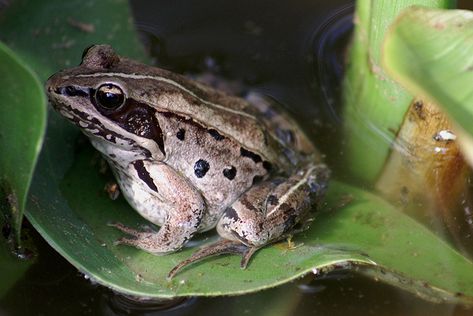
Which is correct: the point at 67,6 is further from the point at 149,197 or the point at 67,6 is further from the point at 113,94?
the point at 149,197

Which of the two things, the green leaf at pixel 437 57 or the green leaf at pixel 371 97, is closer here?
the green leaf at pixel 437 57

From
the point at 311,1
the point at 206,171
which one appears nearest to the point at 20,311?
the point at 206,171

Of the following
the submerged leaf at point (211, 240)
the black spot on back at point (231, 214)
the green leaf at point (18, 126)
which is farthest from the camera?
the black spot on back at point (231, 214)

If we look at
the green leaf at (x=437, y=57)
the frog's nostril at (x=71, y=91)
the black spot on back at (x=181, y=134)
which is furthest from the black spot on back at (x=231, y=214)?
the green leaf at (x=437, y=57)

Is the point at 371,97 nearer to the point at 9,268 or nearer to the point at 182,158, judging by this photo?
→ the point at 182,158

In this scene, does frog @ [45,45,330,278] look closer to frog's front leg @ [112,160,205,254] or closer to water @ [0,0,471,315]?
frog's front leg @ [112,160,205,254]

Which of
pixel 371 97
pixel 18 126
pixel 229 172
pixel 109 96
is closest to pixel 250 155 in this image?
pixel 229 172

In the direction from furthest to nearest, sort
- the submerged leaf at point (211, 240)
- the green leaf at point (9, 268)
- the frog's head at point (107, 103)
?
1. the green leaf at point (9, 268)
2. the frog's head at point (107, 103)
3. the submerged leaf at point (211, 240)

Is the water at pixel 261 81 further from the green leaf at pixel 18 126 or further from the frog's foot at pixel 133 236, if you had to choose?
the green leaf at pixel 18 126

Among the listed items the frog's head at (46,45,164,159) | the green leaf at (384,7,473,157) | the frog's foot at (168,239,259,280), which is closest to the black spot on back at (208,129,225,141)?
the frog's head at (46,45,164,159)
